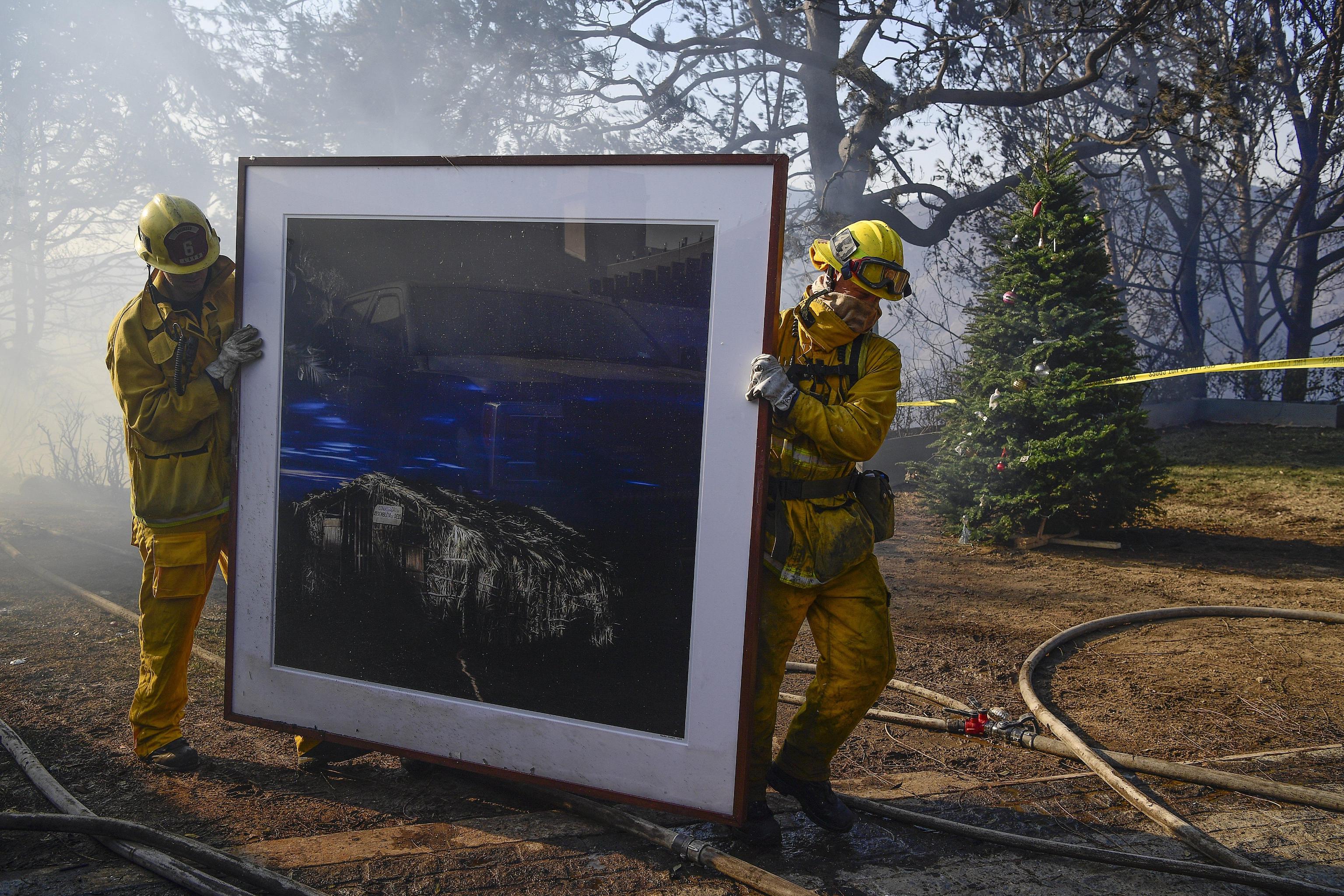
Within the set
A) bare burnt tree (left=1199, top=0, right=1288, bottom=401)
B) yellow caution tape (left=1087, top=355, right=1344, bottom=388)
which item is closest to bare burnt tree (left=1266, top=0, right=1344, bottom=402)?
bare burnt tree (left=1199, top=0, right=1288, bottom=401)

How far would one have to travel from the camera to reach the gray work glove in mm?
2834

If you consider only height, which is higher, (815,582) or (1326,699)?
(815,582)

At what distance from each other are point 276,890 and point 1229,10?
1975cm

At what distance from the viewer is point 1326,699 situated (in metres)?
4.11

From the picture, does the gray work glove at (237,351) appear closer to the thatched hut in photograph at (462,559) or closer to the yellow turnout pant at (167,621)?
the thatched hut in photograph at (462,559)

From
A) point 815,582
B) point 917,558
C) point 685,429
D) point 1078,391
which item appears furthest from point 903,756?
point 1078,391

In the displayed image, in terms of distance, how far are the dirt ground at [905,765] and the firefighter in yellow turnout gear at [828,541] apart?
282mm

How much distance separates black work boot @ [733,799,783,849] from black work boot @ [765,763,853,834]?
0.15 metres

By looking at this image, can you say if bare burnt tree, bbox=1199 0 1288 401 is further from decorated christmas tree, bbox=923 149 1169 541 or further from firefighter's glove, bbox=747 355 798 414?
firefighter's glove, bbox=747 355 798 414

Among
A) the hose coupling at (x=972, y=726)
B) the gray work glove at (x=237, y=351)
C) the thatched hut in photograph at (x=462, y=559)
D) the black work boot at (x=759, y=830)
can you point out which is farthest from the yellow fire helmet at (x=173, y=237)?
the hose coupling at (x=972, y=726)

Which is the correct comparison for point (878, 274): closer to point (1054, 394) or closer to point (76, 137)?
point (1054, 394)

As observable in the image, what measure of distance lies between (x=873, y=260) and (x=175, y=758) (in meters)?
3.03

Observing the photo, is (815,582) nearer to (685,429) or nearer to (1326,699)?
(685,429)

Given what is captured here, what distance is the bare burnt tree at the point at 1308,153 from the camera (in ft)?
46.9
